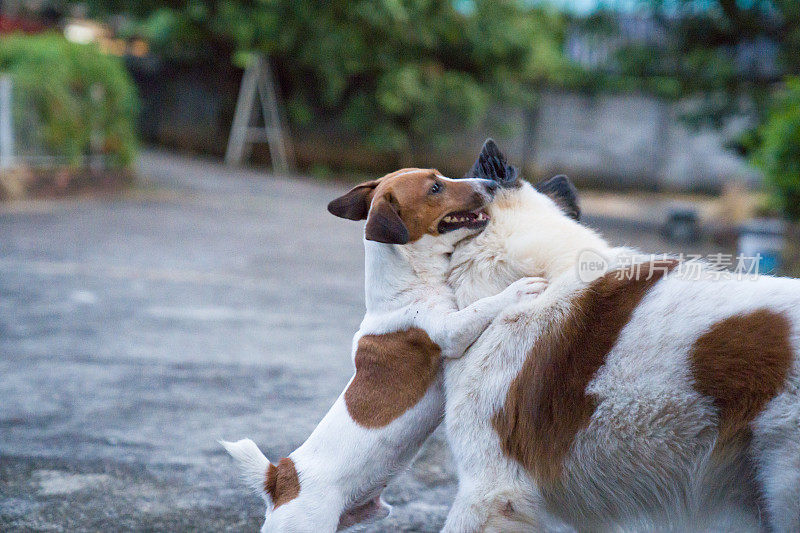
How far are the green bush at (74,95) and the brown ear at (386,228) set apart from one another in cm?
935

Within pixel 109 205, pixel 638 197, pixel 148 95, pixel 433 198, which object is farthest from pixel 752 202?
pixel 148 95

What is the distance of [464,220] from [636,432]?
84 centimetres

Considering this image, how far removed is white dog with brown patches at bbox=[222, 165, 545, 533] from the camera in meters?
2.22

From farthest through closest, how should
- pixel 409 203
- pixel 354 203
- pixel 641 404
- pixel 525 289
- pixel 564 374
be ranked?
pixel 354 203 < pixel 409 203 < pixel 525 289 < pixel 564 374 < pixel 641 404

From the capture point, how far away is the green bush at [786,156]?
24.8 feet

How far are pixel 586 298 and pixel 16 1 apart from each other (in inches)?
756

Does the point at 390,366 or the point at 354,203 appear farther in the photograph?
the point at 354,203

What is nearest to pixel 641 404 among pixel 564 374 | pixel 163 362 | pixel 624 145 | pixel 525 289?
pixel 564 374

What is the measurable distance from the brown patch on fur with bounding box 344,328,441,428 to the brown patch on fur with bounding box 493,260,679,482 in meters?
0.31

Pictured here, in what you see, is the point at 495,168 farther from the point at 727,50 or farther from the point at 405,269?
the point at 727,50

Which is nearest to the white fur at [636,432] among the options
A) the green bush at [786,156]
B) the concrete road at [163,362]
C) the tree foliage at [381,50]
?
the concrete road at [163,362]

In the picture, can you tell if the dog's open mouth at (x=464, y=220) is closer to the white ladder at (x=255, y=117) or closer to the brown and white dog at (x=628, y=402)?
the brown and white dog at (x=628, y=402)

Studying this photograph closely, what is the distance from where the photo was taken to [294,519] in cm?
221

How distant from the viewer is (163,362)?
461 cm
